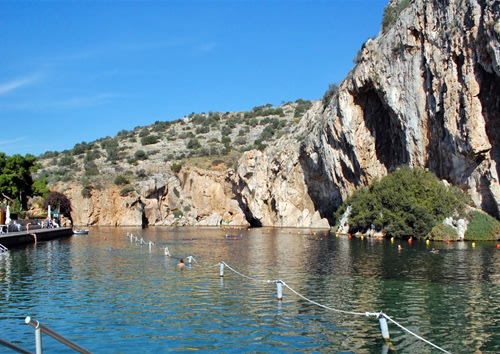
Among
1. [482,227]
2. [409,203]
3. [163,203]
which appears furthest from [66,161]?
[482,227]

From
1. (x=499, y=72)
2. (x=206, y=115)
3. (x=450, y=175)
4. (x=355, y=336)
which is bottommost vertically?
(x=355, y=336)

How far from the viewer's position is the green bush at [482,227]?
160 feet

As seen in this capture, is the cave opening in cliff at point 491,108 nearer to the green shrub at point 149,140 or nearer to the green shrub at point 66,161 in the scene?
the green shrub at point 66,161

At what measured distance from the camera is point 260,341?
1563 cm

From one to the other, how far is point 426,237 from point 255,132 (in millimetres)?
83818

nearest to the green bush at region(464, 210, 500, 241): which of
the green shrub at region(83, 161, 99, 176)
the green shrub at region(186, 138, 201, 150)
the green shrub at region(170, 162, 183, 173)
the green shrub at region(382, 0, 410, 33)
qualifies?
the green shrub at region(382, 0, 410, 33)

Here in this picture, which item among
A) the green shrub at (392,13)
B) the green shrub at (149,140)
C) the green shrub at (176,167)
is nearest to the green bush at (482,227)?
the green shrub at (392,13)

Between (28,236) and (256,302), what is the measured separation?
39.0 meters

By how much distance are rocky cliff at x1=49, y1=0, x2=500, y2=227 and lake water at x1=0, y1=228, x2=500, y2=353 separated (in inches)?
697

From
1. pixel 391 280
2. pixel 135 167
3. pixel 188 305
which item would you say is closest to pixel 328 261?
Result: pixel 391 280

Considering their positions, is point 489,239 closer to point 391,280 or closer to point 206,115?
point 391,280

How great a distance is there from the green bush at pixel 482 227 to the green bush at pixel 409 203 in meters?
1.40

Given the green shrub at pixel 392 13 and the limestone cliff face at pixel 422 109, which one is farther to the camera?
the green shrub at pixel 392 13

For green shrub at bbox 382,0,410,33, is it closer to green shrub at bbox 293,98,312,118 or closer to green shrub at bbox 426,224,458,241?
green shrub at bbox 426,224,458,241
